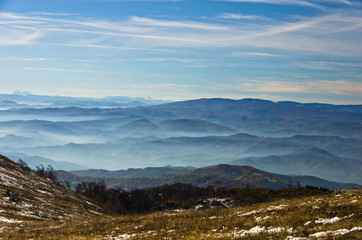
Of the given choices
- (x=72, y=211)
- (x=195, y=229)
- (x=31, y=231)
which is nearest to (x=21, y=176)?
(x=72, y=211)

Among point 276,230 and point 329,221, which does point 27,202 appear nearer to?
point 276,230

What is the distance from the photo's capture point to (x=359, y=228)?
17547 millimetres

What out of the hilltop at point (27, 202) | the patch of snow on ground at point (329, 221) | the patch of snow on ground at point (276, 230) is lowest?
the hilltop at point (27, 202)

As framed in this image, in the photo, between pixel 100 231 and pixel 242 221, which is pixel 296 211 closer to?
pixel 242 221

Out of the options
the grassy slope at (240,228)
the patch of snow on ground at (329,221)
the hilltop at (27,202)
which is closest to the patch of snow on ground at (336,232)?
the grassy slope at (240,228)

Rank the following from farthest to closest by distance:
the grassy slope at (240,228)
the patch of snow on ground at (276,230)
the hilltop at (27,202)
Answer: the hilltop at (27,202) → the patch of snow on ground at (276,230) → the grassy slope at (240,228)

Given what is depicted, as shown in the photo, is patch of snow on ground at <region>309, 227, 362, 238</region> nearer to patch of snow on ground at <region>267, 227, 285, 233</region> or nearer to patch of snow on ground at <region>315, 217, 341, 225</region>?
patch of snow on ground at <region>267, 227, 285, 233</region>

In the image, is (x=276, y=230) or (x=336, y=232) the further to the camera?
(x=276, y=230)

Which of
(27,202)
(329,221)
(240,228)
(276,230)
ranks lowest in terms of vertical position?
(27,202)

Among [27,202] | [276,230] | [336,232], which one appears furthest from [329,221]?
[27,202]

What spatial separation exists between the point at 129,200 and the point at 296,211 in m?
92.6

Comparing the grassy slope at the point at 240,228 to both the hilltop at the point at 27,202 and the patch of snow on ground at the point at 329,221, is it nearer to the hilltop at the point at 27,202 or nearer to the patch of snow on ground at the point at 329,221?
the patch of snow on ground at the point at 329,221

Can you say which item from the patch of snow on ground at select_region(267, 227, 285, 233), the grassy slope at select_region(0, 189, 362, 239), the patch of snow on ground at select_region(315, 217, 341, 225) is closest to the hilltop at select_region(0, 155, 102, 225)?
the grassy slope at select_region(0, 189, 362, 239)

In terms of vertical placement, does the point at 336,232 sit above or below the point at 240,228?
above
